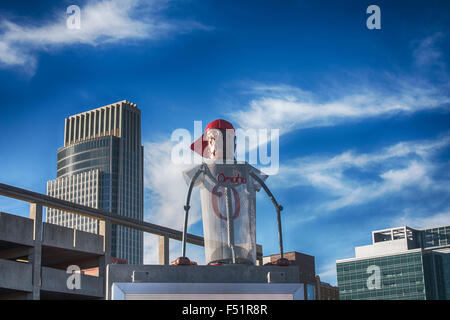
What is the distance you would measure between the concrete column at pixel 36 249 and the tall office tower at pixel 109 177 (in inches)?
5315

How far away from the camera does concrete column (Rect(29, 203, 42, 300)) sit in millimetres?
36872

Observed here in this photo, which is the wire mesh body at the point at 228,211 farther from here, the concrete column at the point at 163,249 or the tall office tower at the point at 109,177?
the tall office tower at the point at 109,177

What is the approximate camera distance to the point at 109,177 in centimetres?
17600

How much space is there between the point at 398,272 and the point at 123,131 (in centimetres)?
8768

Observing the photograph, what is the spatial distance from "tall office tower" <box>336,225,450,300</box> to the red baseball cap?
417ft

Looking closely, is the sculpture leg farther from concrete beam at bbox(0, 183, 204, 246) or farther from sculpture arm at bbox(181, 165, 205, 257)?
concrete beam at bbox(0, 183, 204, 246)

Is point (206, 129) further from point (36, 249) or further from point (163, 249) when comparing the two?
point (163, 249)

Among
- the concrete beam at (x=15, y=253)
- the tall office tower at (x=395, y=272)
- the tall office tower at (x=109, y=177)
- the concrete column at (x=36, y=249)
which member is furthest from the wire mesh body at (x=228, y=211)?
the tall office tower at (x=109, y=177)

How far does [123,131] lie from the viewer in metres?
185

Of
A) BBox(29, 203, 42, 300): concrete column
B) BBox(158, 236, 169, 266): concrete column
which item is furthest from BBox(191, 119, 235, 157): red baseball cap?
BBox(158, 236, 169, 266): concrete column

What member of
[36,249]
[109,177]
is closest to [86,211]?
[36,249]

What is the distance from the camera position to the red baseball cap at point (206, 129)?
16.7m
